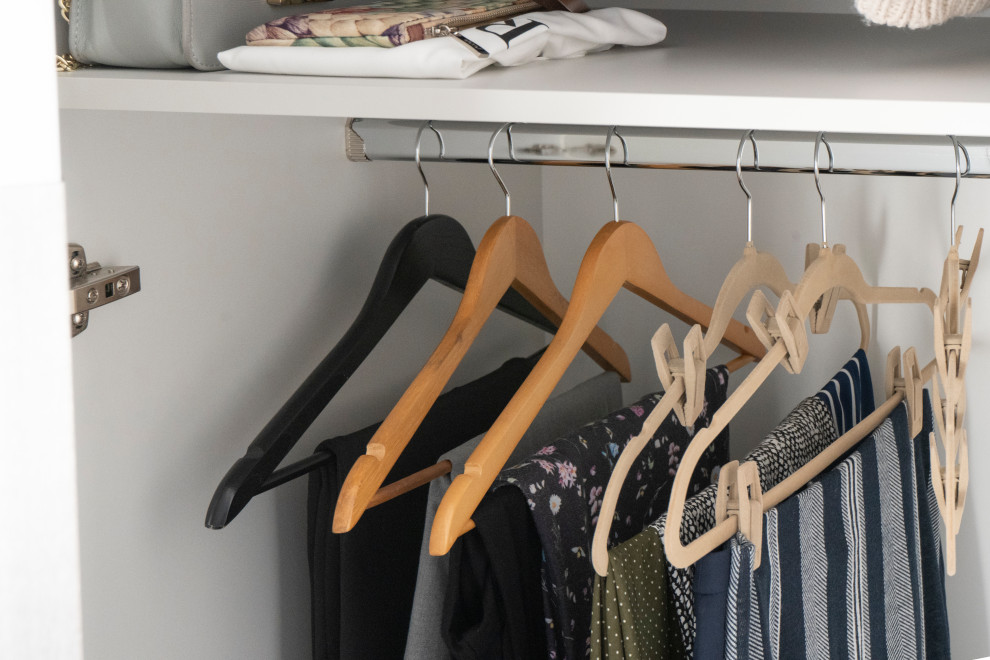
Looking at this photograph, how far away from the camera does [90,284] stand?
621 mm

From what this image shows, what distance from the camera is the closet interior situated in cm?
58

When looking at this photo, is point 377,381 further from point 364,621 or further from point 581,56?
point 581,56

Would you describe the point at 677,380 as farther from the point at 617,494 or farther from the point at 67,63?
the point at 67,63

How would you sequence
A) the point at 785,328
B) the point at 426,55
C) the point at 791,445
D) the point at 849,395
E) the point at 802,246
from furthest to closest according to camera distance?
the point at 802,246 → the point at 849,395 → the point at 791,445 → the point at 785,328 → the point at 426,55

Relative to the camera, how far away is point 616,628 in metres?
0.67

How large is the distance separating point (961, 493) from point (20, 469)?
751 mm

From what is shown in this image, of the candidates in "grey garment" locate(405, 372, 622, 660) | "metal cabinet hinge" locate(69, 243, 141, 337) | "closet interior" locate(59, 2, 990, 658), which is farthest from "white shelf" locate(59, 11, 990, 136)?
"grey garment" locate(405, 372, 622, 660)

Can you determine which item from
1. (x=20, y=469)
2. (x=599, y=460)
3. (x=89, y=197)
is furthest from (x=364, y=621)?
(x=20, y=469)

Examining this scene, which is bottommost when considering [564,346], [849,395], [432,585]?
[432,585]

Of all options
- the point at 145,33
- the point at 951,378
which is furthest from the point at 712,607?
the point at 145,33

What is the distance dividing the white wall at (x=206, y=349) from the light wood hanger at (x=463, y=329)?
159 millimetres

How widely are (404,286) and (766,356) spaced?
0.32m

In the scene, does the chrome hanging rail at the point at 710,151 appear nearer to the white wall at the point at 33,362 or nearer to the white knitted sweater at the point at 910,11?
the white knitted sweater at the point at 910,11

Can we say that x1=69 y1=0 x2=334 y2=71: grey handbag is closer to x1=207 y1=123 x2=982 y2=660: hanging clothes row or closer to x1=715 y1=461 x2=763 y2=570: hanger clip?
x1=207 y1=123 x2=982 y2=660: hanging clothes row
